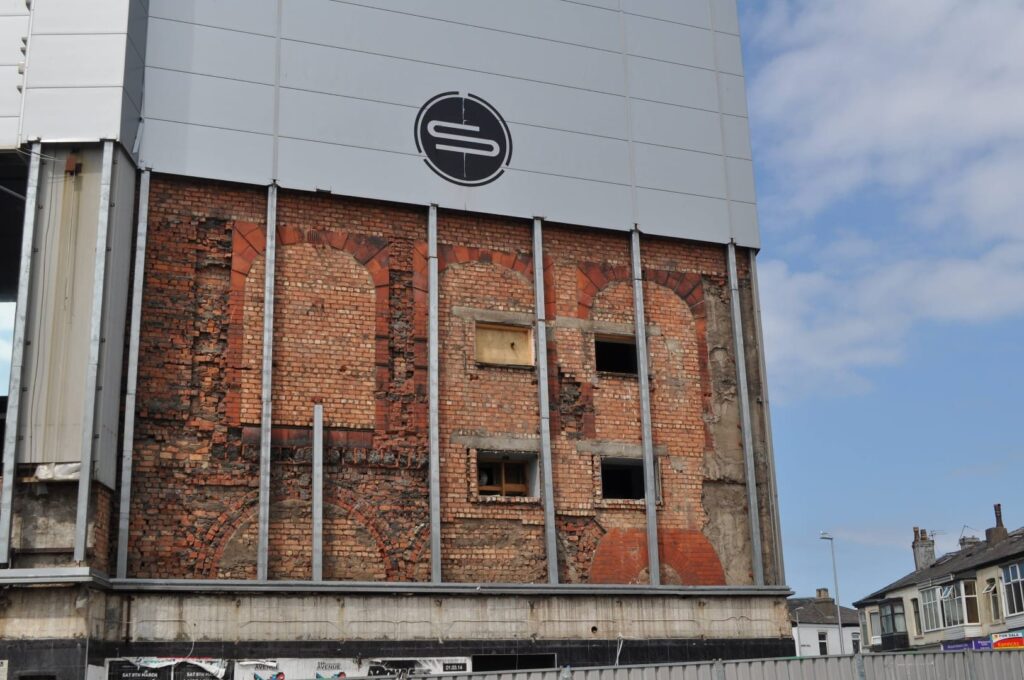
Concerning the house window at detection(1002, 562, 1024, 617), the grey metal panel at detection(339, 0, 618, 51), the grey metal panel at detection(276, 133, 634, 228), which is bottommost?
the house window at detection(1002, 562, 1024, 617)

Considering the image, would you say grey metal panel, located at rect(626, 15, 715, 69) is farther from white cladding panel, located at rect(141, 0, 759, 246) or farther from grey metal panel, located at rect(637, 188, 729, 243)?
grey metal panel, located at rect(637, 188, 729, 243)

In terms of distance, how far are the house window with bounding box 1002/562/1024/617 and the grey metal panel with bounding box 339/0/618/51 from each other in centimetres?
3459

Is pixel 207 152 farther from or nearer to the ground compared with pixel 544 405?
farther from the ground

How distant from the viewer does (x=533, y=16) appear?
21.1m

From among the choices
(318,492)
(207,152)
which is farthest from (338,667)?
(207,152)

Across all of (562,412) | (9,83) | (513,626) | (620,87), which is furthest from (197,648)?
(620,87)

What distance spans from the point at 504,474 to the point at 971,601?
38.8m

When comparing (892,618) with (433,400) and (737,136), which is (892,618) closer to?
(737,136)

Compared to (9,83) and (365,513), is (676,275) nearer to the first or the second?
(365,513)

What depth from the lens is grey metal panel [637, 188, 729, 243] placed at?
21.0 meters

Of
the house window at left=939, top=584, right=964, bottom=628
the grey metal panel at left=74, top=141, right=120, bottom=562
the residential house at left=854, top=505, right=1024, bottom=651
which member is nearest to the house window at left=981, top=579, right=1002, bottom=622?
the residential house at left=854, top=505, right=1024, bottom=651

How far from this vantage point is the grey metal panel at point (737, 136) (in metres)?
22.0

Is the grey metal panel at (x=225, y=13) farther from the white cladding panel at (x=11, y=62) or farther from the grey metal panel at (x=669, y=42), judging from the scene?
the grey metal panel at (x=669, y=42)

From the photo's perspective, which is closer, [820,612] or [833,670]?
[833,670]
